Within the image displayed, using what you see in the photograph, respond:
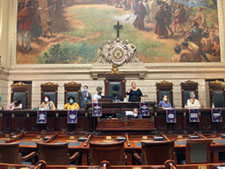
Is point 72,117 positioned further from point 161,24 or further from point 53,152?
point 161,24

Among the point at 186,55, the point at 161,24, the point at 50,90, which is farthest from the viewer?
the point at 161,24

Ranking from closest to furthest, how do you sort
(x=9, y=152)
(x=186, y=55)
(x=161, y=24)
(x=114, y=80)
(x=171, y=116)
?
1. (x=9, y=152)
2. (x=171, y=116)
3. (x=114, y=80)
4. (x=186, y=55)
5. (x=161, y=24)

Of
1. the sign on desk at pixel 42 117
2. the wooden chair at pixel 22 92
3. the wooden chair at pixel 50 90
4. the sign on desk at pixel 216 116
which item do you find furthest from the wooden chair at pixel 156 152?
the wooden chair at pixel 22 92

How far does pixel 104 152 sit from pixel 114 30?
9848mm

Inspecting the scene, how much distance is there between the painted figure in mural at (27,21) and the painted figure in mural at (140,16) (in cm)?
577

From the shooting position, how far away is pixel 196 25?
1199cm

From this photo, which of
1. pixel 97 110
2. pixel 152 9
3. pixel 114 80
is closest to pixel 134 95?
pixel 97 110

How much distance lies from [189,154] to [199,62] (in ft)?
29.9

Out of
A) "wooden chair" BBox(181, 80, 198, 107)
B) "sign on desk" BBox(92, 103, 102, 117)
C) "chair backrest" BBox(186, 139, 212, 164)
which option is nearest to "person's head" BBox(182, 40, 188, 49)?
"wooden chair" BBox(181, 80, 198, 107)

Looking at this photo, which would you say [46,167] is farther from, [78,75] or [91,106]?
[78,75]

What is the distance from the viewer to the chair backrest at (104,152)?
3.12 m

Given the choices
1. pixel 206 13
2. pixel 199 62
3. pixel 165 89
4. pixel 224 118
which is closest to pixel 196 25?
pixel 206 13

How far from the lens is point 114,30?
39.5ft

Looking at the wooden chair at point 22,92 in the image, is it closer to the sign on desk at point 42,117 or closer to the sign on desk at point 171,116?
the sign on desk at point 42,117
